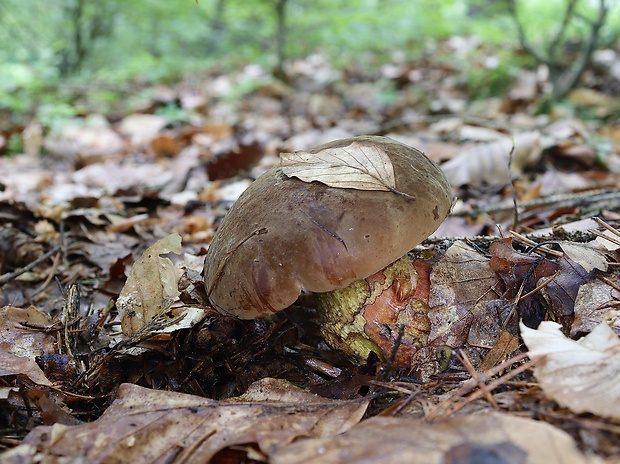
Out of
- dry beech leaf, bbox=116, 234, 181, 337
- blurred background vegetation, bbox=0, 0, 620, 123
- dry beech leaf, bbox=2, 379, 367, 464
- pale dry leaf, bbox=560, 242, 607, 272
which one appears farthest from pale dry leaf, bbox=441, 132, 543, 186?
blurred background vegetation, bbox=0, 0, 620, 123

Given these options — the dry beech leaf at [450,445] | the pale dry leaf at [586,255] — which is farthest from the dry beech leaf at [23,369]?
the pale dry leaf at [586,255]

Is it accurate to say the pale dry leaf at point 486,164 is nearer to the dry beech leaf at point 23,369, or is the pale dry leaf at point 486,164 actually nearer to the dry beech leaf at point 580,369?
the dry beech leaf at point 580,369

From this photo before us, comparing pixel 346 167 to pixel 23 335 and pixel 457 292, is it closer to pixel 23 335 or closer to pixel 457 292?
pixel 457 292

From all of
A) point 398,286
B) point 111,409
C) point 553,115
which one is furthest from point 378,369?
point 553,115

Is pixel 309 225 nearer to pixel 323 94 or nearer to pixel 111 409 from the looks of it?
pixel 111 409

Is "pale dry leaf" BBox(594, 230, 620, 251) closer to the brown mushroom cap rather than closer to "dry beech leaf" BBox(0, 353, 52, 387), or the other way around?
the brown mushroom cap
